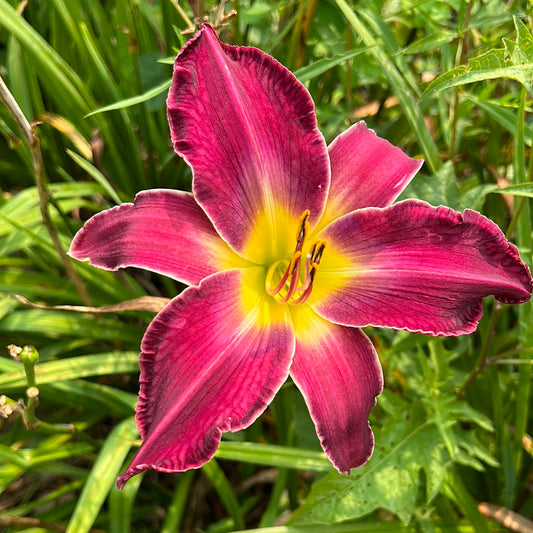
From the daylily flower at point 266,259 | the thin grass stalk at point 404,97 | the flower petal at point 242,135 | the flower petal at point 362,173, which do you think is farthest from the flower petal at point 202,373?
the thin grass stalk at point 404,97

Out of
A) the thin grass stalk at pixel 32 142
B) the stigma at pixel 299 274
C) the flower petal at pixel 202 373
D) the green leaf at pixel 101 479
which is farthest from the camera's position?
the green leaf at pixel 101 479

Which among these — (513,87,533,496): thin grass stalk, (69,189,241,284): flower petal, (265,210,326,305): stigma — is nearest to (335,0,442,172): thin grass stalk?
(513,87,533,496): thin grass stalk

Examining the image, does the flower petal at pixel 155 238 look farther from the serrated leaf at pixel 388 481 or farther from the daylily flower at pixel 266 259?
the serrated leaf at pixel 388 481

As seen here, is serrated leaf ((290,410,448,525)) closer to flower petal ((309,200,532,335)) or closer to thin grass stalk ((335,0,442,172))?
flower petal ((309,200,532,335))

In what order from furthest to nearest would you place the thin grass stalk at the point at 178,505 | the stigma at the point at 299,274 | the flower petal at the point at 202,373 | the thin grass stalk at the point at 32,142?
1. the thin grass stalk at the point at 178,505
2. the thin grass stalk at the point at 32,142
3. the stigma at the point at 299,274
4. the flower petal at the point at 202,373

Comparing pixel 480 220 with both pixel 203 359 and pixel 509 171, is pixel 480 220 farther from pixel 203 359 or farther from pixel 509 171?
pixel 509 171

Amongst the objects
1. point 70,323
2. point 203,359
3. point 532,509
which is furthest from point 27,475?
point 532,509

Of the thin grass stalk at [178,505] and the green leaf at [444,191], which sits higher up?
the green leaf at [444,191]

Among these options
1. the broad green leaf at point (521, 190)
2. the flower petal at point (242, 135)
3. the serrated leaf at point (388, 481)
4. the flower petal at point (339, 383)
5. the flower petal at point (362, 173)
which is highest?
the flower petal at point (242, 135)
